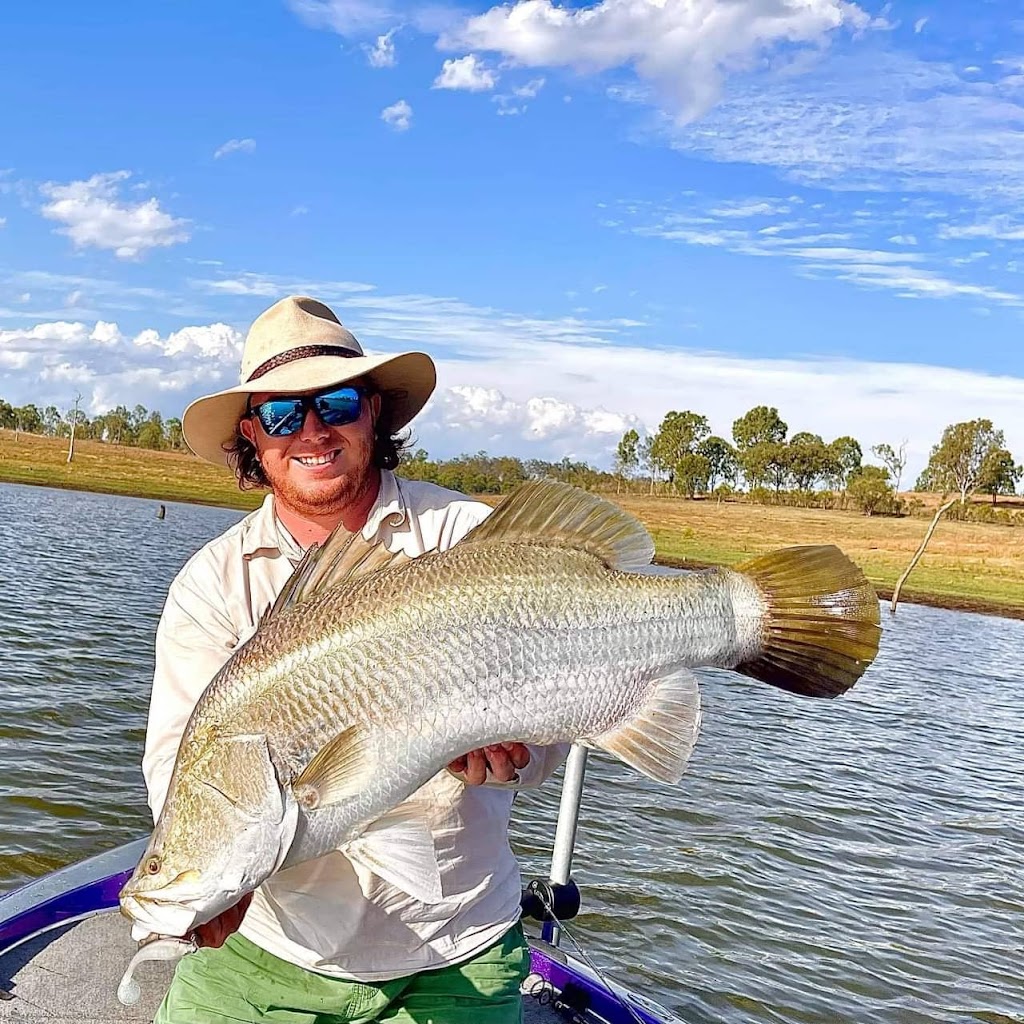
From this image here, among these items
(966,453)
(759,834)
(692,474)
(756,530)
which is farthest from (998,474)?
(759,834)

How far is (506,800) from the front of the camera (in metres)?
3.34

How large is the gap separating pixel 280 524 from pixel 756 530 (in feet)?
218

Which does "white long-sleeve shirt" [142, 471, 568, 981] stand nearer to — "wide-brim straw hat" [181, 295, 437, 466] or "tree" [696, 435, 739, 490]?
"wide-brim straw hat" [181, 295, 437, 466]

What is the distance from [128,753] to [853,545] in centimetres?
5544

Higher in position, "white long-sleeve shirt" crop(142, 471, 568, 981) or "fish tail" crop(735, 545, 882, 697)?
"fish tail" crop(735, 545, 882, 697)

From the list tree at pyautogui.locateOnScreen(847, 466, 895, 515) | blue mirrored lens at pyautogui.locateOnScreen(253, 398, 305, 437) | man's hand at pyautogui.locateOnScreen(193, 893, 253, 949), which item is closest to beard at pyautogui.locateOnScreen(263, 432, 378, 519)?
blue mirrored lens at pyautogui.locateOnScreen(253, 398, 305, 437)

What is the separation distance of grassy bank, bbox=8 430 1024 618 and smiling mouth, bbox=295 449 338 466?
4569 centimetres

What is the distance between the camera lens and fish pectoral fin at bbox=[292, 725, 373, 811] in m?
2.46

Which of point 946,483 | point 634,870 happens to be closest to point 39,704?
point 634,870

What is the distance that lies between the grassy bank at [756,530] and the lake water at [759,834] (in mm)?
32520

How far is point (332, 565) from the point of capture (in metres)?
2.80

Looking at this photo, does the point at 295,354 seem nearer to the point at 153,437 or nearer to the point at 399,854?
the point at 399,854

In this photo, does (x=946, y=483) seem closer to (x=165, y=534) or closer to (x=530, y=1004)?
(x=165, y=534)

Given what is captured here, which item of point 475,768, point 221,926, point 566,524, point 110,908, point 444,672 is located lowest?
point 110,908
